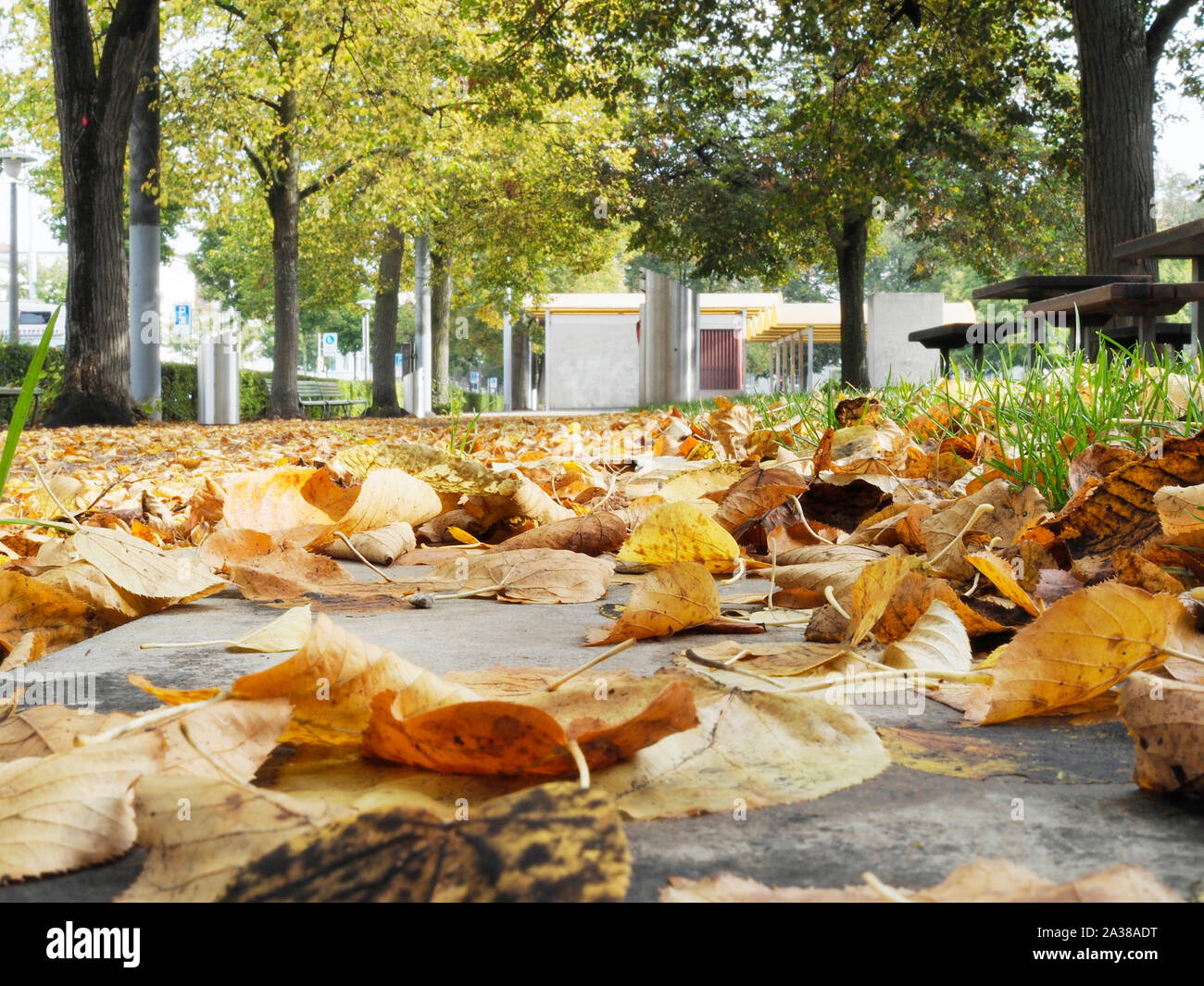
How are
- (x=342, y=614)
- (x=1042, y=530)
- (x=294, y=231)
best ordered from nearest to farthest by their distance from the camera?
(x=342, y=614) → (x=1042, y=530) → (x=294, y=231)

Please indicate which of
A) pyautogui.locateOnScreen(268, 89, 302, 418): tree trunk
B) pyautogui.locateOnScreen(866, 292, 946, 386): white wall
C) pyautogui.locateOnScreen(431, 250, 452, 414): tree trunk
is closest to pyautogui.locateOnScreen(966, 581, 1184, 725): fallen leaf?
pyautogui.locateOnScreen(268, 89, 302, 418): tree trunk

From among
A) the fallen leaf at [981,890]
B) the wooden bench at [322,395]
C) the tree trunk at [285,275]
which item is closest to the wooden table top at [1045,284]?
the fallen leaf at [981,890]

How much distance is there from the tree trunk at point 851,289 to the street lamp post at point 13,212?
53.5ft

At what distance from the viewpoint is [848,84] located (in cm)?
1446

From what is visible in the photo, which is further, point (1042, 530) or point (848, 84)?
point (848, 84)

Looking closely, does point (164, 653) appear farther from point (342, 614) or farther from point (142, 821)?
point (142, 821)

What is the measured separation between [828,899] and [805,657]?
655 millimetres

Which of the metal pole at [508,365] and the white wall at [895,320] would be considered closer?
the white wall at [895,320]

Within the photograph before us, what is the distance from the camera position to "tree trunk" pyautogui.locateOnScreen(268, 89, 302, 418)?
807 inches

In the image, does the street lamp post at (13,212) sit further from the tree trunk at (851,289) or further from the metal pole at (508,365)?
the metal pole at (508,365)

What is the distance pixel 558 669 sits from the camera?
1.15m

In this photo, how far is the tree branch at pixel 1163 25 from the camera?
11.8 m
